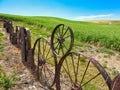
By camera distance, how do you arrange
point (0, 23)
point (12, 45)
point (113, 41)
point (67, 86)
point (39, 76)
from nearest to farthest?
point (67, 86) < point (39, 76) < point (12, 45) < point (113, 41) < point (0, 23)

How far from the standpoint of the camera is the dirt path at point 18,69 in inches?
258

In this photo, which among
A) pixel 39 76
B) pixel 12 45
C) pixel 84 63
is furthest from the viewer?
pixel 12 45

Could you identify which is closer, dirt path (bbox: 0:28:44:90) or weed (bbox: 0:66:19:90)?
weed (bbox: 0:66:19:90)

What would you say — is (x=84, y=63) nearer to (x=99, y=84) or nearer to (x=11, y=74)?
(x=99, y=84)

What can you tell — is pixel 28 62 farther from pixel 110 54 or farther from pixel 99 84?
pixel 110 54

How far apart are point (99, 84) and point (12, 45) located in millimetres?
5956

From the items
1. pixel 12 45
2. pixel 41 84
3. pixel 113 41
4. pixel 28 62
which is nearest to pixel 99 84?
pixel 41 84

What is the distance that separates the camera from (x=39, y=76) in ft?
23.1

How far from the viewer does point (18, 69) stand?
7887mm

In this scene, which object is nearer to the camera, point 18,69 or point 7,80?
point 7,80

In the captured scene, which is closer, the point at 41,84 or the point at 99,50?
the point at 41,84

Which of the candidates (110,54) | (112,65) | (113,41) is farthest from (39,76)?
(113,41)

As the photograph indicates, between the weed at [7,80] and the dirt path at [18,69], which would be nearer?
the weed at [7,80]

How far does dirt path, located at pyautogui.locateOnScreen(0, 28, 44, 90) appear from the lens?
656 cm
